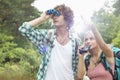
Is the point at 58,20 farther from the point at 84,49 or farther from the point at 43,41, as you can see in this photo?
the point at 84,49

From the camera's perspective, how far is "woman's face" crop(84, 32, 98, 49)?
4086mm

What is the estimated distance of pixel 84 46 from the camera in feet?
13.4

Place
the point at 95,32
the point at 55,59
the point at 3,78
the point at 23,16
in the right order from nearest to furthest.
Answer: the point at 95,32 → the point at 55,59 → the point at 3,78 → the point at 23,16

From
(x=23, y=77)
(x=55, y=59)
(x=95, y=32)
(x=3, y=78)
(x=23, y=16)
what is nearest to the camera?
(x=95, y=32)

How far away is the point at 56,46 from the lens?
419 cm

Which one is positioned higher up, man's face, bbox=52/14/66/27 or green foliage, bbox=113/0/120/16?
man's face, bbox=52/14/66/27

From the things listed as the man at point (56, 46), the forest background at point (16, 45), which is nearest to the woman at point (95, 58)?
the man at point (56, 46)

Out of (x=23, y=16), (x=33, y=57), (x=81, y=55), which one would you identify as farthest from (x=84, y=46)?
(x=23, y=16)

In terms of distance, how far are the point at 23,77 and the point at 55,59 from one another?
12.4 meters

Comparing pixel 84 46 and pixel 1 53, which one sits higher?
pixel 84 46

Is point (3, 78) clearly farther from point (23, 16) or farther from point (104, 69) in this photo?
point (104, 69)

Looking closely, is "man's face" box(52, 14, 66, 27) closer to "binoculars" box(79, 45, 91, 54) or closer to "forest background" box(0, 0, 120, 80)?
"binoculars" box(79, 45, 91, 54)

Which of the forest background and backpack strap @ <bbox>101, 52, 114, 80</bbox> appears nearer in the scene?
backpack strap @ <bbox>101, 52, 114, 80</bbox>

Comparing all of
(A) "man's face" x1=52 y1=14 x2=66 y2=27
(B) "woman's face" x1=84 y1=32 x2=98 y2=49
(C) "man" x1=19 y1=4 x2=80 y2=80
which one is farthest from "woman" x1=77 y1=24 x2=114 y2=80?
(A) "man's face" x1=52 y1=14 x2=66 y2=27
